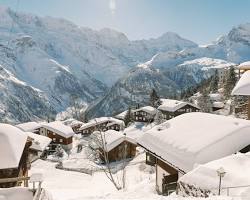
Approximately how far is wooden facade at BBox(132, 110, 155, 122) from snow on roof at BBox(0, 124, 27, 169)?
77379 millimetres

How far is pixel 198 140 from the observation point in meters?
17.7

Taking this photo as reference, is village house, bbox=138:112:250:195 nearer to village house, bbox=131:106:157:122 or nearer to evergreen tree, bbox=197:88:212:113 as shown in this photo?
evergreen tree, bbox=197:88:212:113

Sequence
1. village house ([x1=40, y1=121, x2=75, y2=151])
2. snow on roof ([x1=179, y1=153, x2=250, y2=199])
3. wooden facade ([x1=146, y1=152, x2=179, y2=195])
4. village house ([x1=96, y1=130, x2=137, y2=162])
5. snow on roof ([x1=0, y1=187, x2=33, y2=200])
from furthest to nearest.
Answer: village house ([x1=40, y1=121, x2=75, y2=151])
village house ([x1=96, y1=130, x2=137, y2=162])
wooden facade ([x1=146, y1=152, x2=179, y2=195])
snow on roof ([x1=179, y1=153, x2=250, y2=199])
snow on roof ([x1=0, y1=187, x2=33, y2=200])

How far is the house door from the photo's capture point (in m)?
18.3

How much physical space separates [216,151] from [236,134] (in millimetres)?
2034

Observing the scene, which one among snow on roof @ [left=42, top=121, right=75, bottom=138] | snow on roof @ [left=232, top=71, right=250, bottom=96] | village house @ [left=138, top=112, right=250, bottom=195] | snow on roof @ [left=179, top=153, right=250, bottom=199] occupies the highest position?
snow on roof @ [left=232, top=71, right=250, bottom=96]

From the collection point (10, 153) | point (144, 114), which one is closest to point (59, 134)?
point (144, 114)

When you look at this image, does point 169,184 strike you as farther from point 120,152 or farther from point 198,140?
point 120,152

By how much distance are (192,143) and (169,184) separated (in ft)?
9.33

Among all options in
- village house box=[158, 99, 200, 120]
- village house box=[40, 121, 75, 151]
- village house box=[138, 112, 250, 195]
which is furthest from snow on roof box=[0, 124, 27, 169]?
village house box=[158, 99, 200, 120]

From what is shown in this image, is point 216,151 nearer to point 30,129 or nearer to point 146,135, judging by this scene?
point 146,135

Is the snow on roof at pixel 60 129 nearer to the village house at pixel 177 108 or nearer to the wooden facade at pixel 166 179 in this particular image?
the village house at pixel 177 108

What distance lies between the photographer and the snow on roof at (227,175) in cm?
1193

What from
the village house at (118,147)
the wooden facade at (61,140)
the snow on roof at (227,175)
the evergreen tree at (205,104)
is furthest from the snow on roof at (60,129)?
the snow on roof at (227,175)
